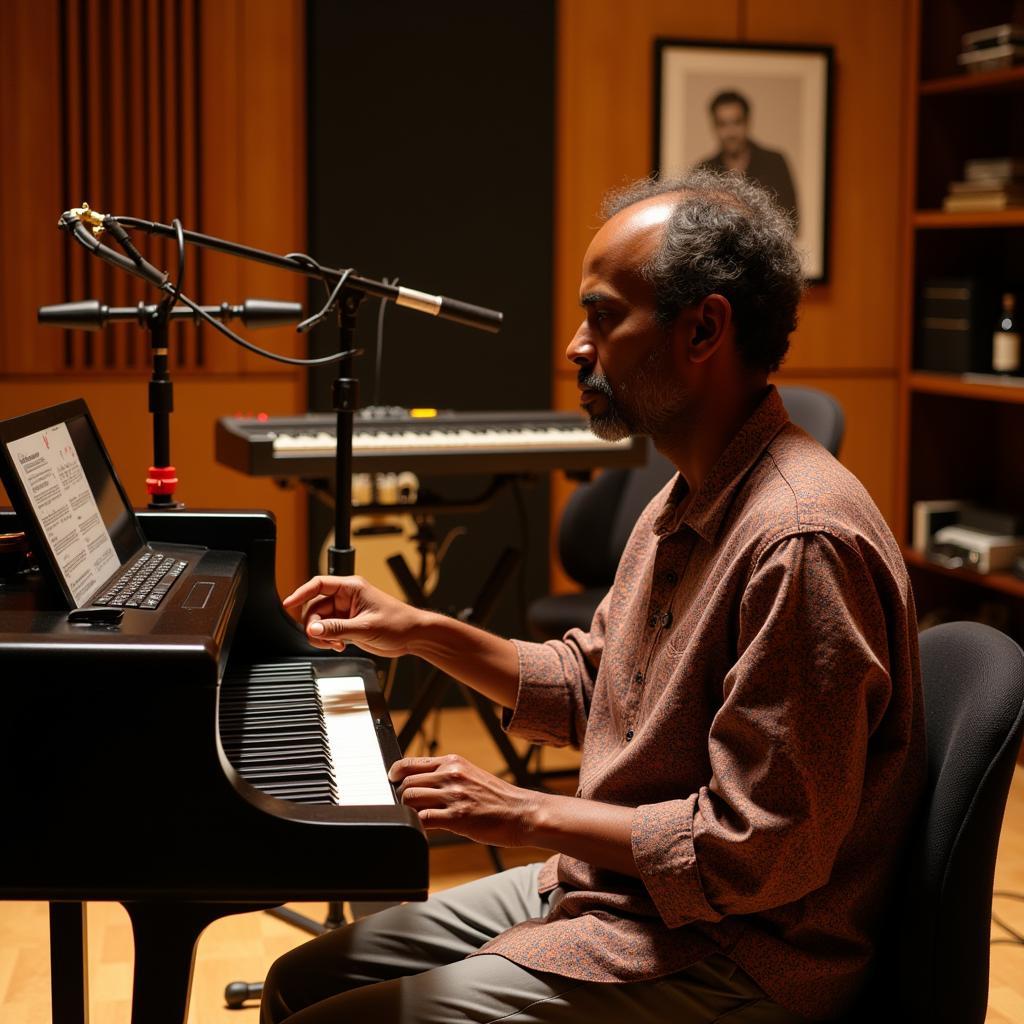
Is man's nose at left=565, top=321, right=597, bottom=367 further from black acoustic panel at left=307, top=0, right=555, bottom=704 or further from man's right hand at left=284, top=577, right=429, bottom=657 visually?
black acoustic panel at left=307, top=0, right=555, bottom=704

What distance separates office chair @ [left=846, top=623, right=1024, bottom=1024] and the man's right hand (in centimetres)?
73

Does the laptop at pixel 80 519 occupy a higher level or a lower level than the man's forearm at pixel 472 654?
higher

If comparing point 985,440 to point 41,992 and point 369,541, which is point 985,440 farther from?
point 41,992

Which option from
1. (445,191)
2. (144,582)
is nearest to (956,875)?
(144,582)

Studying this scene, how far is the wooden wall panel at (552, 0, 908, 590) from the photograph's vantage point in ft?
14.6

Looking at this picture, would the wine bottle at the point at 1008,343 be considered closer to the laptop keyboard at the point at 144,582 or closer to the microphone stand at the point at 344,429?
the microphone stand at the point at 344,429

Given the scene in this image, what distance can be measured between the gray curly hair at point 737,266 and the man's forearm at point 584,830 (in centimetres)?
53

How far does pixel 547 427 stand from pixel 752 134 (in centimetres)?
173

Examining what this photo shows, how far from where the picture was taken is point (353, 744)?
161 cm

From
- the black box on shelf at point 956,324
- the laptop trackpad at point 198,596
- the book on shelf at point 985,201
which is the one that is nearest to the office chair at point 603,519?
the black box on shelf at point 956,324

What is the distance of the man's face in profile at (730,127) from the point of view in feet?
14.9

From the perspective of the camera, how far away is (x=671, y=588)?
1564 millimetres

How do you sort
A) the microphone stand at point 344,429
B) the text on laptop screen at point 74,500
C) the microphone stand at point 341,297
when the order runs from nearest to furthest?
the text on laptop screen at point 74,500 → the microphone stand at point 341,297 → the microphone stand at point 344,429

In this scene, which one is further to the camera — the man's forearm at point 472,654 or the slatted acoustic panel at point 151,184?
the slatted acoustic panel at point 151,184
